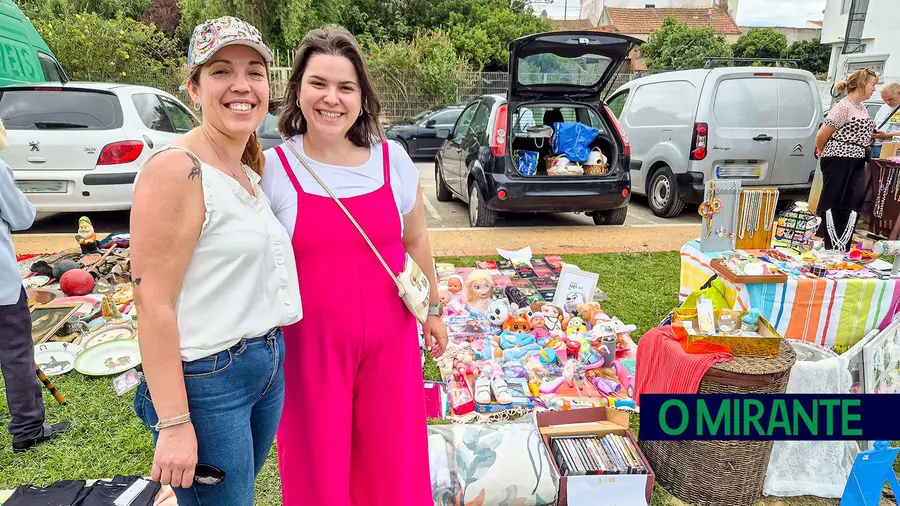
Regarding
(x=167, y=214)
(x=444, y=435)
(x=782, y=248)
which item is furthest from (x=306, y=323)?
(x=782, y=248)

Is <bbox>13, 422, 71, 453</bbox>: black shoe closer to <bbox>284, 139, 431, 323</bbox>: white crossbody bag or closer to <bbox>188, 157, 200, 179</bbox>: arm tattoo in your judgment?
<bbox>284, 139, 431, 323</bbox>: white crossbody bag

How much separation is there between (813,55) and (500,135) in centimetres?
3094

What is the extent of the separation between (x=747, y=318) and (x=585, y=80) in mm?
3972

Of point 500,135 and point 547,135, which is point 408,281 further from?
point 547,135

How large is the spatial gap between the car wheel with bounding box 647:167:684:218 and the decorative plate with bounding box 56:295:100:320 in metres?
6.30

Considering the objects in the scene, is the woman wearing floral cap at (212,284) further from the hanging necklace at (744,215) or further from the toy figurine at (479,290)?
the hanging necklace at (744,215)

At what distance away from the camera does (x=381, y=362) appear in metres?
1.68

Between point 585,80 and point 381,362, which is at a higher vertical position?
point 585,80

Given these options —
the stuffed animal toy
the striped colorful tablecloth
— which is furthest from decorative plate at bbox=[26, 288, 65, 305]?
the striped colorful tablecloth

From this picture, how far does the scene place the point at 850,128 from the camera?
4887 mm

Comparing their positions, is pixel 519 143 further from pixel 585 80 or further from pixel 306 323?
pixel 306 323

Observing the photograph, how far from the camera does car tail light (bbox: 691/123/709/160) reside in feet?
20.8

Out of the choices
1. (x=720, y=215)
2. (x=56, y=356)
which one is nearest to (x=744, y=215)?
(x=720, y=215)

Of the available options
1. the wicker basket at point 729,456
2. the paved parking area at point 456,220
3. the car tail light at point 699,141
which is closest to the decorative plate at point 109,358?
the wicker basket at point 729,456
